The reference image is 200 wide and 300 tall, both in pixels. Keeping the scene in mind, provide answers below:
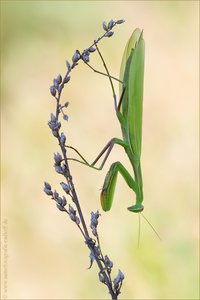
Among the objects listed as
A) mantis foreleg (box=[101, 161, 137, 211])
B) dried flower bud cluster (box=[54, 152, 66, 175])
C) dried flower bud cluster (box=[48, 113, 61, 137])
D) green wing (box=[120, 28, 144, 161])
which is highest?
green wing (box=[120, 28, 144, 161])

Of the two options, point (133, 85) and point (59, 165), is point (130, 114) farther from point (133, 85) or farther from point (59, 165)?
point (59, 165)

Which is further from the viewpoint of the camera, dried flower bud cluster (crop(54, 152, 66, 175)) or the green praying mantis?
the green praying mantis

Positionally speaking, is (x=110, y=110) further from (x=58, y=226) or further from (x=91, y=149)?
(x=58, y=226)

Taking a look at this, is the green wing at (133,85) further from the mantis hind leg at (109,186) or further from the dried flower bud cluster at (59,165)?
the dried flower bud cluster at (59,165)

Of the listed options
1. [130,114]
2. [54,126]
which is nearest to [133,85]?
[130,114]

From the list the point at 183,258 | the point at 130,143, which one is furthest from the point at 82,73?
the point at 130,143

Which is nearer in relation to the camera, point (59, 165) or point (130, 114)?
point (59, 165)

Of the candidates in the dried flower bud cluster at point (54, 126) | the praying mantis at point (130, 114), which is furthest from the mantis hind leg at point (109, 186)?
the dried flower bud cluster at point (54, 126)

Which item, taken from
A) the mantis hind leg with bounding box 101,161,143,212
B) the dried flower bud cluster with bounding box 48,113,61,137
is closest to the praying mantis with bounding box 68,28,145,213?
the mantis hind leg with bounding box 101,161,143,212

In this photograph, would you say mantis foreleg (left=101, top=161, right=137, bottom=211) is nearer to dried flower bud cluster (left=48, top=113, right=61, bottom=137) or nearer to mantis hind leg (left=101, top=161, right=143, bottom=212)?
mantis hind leg (left=101, top=161, right=143, bottom=212)
